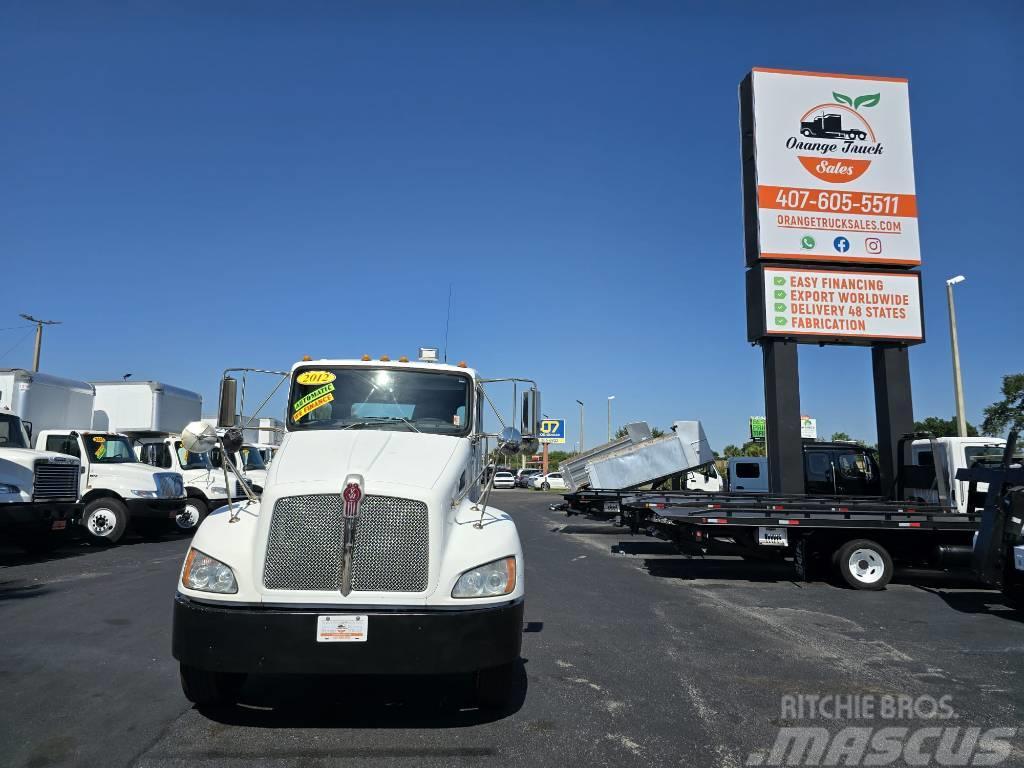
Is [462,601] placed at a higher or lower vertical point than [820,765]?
higher

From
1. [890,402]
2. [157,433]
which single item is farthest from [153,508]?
[890,402]

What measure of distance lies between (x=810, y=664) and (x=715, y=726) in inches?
76.8

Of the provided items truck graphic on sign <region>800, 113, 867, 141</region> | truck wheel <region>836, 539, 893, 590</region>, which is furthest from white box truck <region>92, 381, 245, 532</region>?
truck graphic on sign <region>800, 113, 867, 141</region>

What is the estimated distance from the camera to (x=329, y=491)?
430 centimetres

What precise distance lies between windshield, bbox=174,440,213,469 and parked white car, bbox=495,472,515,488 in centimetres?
3327

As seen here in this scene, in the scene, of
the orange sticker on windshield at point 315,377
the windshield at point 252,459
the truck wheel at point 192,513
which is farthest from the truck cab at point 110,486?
the orange sticker on windshield at point 315,377

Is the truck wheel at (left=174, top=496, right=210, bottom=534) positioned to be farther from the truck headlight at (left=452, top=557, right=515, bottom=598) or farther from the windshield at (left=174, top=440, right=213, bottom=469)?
the truck headlight at (left=452, top=557, right=515, bottom=598)

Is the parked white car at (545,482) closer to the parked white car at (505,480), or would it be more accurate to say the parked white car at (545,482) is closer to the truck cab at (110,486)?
the parked white car at (505,480)

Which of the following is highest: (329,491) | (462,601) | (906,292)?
(906,292)

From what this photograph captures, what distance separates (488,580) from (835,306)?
13.7 meters

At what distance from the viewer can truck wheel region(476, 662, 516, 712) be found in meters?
4.46

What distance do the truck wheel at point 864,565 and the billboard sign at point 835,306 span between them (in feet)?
19.7

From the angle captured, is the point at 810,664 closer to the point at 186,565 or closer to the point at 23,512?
the point at 186,565

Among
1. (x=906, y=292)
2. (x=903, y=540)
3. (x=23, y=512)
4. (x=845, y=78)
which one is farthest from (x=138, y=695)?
(x=845, y=78)
